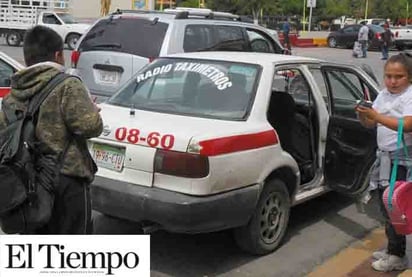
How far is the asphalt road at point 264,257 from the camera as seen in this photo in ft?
15.5

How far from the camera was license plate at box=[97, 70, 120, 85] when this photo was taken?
8453mm

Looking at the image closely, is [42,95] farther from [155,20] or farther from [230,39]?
[230,39]

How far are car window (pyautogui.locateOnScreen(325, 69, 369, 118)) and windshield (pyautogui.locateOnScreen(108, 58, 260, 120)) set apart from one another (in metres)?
1.14

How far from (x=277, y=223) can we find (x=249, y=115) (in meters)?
0.91

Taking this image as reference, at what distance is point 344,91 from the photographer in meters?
6.44

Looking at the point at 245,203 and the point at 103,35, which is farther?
the point at 103,35

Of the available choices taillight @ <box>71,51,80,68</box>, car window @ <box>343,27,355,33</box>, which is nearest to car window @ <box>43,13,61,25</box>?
car window @ <box>343,27,355,33</box>

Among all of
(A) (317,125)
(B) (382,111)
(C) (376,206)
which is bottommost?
(C) (376,206)

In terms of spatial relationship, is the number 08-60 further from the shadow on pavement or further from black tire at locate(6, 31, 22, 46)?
black tire at locate(6, 31, 22, 46)

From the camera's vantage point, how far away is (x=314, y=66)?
227 inches

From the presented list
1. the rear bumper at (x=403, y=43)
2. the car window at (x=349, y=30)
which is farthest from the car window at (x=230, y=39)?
the rear bumper at (x=403, y=43)

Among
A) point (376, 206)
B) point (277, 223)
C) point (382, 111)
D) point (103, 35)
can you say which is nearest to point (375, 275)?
point (277, 223)

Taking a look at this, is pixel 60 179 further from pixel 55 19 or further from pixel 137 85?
pixel 55 19

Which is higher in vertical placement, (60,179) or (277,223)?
(60,179)
